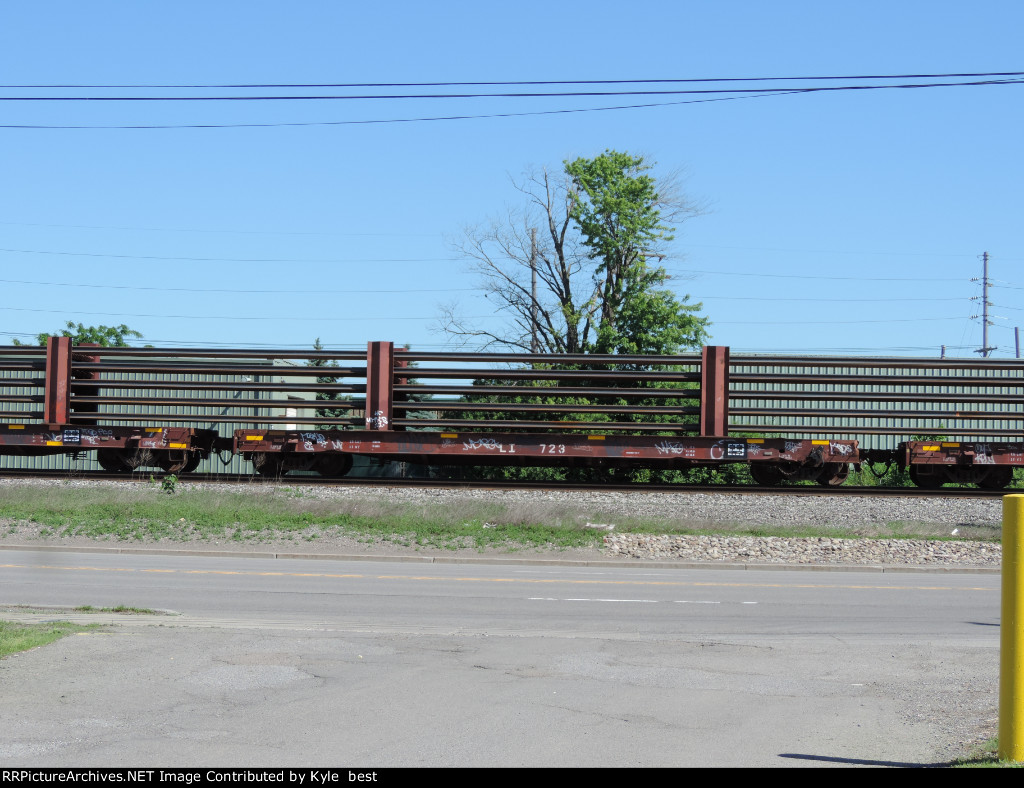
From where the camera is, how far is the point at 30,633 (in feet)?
28.2

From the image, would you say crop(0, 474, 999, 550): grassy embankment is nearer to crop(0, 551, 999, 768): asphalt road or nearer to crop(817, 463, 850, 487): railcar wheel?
crop(0, 551, 999, 768): asphalt road

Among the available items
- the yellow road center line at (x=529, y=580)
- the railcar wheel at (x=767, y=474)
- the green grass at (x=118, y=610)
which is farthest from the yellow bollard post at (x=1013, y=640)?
the railcar wheel at (x=767, y=474)

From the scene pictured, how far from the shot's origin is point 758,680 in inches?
310

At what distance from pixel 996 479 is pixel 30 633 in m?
24.0

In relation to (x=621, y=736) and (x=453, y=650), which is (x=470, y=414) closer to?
(x=453, y=650)

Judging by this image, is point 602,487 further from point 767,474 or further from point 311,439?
point 311,439

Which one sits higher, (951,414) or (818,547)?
(951,414)

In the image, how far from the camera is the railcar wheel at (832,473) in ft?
83.1

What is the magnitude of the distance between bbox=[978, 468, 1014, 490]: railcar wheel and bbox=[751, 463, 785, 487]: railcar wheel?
5.30 metres

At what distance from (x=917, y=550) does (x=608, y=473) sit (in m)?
12.1

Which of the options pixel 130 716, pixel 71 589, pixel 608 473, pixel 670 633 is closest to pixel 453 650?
pixel 670 633

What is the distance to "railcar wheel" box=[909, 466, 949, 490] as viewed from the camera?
25.4m

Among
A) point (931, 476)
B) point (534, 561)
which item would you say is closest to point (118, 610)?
point (534, 561)

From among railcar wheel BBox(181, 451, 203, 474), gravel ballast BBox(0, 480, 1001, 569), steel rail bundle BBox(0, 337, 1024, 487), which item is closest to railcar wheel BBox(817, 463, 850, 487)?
steel rail bundle BBox(0, 337, 1024, 487)
